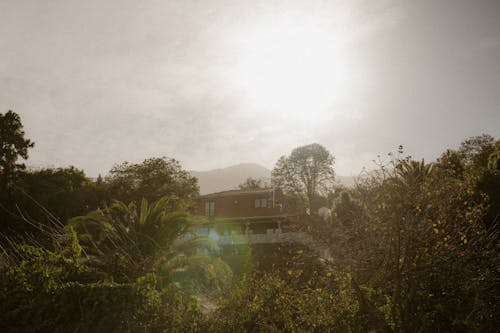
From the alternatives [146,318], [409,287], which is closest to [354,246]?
[409,287]

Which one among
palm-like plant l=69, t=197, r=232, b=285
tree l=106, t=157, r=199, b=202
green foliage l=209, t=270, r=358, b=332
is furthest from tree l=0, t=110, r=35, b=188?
green foliage l=209, t=270, r=358, b=332

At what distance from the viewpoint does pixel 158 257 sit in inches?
563

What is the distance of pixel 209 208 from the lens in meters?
45.5

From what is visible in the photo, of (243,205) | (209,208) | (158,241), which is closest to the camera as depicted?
(158,241)

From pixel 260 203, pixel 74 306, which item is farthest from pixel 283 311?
pixel 260 203

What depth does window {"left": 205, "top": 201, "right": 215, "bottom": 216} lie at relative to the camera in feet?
148

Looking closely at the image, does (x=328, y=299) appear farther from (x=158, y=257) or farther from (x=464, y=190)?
(x=158, y=257)

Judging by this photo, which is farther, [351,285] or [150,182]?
[150,182]

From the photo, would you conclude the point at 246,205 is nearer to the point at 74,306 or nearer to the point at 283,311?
→ the point at 283,311

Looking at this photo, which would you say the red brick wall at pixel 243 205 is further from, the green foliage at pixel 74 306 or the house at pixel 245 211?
the green foliage at pixel 74 306

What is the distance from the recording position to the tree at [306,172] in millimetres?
50344

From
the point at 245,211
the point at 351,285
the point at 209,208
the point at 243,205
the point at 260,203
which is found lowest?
the point at 351,285

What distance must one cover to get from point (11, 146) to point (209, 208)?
75.9 feet

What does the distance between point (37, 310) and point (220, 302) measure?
3493 millimetres
